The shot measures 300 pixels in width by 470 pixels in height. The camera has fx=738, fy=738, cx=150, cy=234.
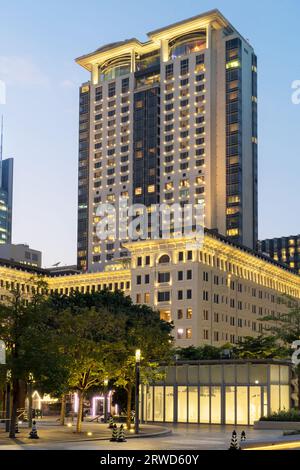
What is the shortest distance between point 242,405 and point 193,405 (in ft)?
16.2

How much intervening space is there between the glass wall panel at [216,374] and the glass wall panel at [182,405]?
10.4 ft

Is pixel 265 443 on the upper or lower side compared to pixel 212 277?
lower

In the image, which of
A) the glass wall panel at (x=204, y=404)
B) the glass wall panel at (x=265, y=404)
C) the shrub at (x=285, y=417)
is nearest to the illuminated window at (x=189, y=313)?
the glass wall panel at (x=204, y=404)

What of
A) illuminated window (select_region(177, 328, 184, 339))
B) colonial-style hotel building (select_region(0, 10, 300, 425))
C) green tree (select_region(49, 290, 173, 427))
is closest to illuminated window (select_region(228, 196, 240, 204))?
colonial-style hotel building (select_region(0, 10, 300, 425))

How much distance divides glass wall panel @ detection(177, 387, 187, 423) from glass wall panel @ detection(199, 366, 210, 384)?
206cm

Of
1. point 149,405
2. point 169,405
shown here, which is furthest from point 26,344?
point 149,405

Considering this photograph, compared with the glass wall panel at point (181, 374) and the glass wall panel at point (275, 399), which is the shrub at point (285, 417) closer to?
the glass wall panel at point (275, 399)

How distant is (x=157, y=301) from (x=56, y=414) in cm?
5550

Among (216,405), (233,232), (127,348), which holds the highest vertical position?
(233,232)

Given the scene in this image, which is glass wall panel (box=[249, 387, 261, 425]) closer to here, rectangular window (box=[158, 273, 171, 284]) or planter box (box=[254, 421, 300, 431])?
planter box (box=[254, 421, 300, 431])

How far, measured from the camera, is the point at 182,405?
69125mm

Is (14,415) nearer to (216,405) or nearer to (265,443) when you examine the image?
(265,443)

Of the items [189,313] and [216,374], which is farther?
[189,313]
